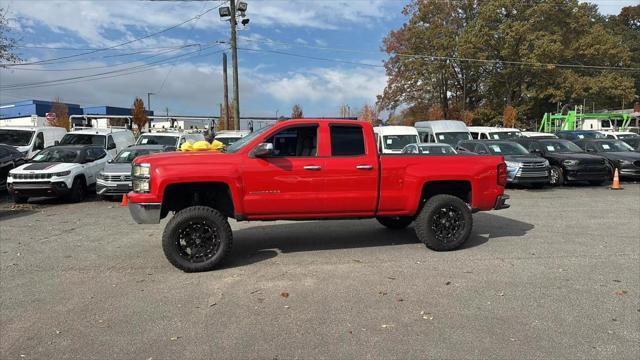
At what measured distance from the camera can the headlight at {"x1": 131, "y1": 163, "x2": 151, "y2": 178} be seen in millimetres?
6234

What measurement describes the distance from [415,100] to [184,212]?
157ft

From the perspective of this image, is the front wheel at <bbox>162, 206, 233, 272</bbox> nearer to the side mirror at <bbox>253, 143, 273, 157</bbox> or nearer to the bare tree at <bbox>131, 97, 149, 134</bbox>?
the side mirror at <bbox>253, 143, 273, 157</bbox>

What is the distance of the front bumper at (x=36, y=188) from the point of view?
500 inches

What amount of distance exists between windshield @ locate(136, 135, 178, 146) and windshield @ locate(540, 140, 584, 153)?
13377 millimetres

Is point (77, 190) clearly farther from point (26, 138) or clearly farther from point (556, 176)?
point (556, 176)

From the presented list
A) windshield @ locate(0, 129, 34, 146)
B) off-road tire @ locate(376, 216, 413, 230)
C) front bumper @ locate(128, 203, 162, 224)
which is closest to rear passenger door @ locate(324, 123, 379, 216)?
off-road tire @ locate(376, 216, 413, 230)

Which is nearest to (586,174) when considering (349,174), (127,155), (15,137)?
(349,174)

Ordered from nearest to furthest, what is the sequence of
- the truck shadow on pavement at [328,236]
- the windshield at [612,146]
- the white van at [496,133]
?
the truck shadow on pavement at [328,236] → the windshield at [612,146] → the white van at [496,133]

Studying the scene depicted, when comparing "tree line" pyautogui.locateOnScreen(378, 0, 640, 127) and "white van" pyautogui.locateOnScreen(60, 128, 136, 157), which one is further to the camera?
"tree line" pyautogui.locateOnScreen(378, 0, 640, 127)

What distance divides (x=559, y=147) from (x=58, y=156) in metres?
16.6

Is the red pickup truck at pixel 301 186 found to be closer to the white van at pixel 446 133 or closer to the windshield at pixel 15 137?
the windshield at pixel 15 137

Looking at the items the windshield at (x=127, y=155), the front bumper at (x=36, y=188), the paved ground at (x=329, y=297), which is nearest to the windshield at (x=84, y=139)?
the windshield at (x=127, y=155)

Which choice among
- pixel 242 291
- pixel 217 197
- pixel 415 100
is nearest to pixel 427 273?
pixel 242 291

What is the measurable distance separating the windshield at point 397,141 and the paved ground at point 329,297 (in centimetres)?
1051
